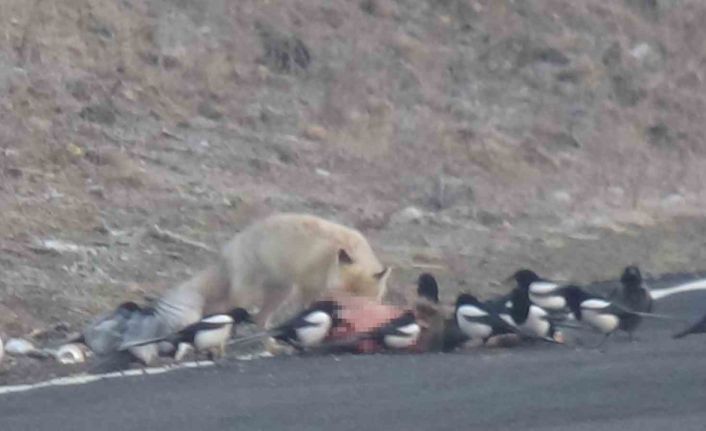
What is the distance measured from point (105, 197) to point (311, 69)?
6.21m

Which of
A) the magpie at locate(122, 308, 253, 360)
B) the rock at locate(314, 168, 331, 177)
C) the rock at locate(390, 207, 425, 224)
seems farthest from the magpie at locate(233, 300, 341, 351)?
the rock at locate(314, 168, 331, 177)

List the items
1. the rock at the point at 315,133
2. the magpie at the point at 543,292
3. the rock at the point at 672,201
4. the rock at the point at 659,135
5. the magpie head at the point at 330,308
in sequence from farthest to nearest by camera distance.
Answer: the rock at the point at 659,135
the rock at the point at 315,133
the rock at the point at 672,201
the magpie at the point at 543,292
the magpie head at the point at 330,308

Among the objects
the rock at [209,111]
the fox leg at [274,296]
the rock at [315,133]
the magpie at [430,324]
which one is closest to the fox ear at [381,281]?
the fox leg at [274,296]

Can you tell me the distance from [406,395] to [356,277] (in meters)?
3.60

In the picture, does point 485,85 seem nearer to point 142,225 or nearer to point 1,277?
point 142,225

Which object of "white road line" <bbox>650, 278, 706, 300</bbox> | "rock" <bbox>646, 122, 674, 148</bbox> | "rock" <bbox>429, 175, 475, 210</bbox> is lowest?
"white road line" <bbox>650, 278, 706, 300</bbox>

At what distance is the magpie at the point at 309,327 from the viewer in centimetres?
1152

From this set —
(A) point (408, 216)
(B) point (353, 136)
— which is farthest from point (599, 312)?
(B) point (353, 136)

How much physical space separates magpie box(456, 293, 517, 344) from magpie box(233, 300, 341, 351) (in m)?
0.74

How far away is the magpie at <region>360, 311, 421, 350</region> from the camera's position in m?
11.5

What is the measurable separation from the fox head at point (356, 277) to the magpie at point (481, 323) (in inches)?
57.8

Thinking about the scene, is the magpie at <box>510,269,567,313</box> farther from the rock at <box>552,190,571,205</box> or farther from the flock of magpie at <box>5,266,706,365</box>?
the rock at <box>552,190,571,205</box>

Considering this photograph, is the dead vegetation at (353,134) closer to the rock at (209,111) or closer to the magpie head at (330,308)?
the rock at (209,111)

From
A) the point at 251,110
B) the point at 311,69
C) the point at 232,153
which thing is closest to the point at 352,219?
the point at 232,153
